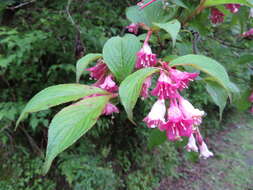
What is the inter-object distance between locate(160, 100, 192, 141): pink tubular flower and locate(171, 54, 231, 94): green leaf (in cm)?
12

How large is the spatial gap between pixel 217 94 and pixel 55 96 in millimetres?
430

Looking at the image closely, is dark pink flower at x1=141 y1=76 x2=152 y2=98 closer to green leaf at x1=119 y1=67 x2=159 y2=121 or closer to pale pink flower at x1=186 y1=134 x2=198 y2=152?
green leaf at x1=119 y1=67 x2=159 y2=121

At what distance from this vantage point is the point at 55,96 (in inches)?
21.4

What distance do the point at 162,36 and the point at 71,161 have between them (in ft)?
5.72

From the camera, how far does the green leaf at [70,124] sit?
435 millimetres

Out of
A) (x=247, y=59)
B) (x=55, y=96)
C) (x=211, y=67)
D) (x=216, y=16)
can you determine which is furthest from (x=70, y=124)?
(x=247, y=59)

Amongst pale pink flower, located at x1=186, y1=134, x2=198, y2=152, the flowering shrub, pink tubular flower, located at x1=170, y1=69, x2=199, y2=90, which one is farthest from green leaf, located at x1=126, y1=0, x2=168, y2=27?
pale pink flower, located at x1=186, y1=134, x2=198, y2=152

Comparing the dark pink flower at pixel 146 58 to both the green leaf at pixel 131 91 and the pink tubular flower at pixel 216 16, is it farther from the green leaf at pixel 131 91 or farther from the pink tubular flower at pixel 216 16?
the pink tubular flower at pixel 216 16

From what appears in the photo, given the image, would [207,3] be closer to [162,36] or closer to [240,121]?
[162,36]

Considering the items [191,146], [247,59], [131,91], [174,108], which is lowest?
[191,146]

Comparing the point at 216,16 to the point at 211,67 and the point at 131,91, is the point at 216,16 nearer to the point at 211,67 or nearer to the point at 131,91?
the point at 211,67

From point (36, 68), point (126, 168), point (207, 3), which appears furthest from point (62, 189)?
point (207, 3)

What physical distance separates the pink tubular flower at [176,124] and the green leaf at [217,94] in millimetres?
123

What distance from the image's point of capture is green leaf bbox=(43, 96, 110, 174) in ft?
1.43
